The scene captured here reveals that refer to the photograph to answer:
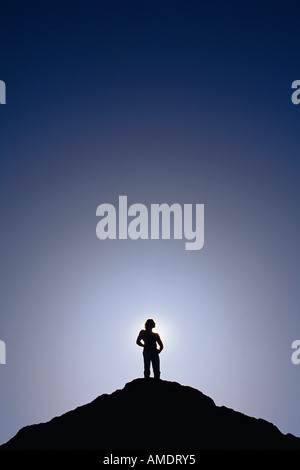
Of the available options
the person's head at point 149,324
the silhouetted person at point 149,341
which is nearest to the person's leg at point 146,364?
the silhouetted person at point 149,341

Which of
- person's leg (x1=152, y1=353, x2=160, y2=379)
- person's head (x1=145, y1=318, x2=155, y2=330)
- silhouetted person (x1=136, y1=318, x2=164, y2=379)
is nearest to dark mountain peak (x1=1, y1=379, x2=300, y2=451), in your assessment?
person's leg (x1=152, y1=353, x2=160, y2=379)

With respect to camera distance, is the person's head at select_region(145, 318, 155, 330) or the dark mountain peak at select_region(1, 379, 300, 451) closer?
the dark mountain peak at select_region(1, 379, 300, 451)

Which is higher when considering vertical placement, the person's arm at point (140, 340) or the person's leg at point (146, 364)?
the person's arm at point (140, 340)

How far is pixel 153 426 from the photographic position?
60.0 ft

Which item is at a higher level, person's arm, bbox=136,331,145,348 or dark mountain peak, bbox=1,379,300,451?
person's arm, bbox=136,331,145,348

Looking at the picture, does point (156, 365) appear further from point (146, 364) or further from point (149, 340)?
point (149, 340)

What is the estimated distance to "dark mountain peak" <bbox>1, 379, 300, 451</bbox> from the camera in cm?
1777

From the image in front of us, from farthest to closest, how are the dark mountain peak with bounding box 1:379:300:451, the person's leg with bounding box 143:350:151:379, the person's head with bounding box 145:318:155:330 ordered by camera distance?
the person's leg with bounding box 143:350:151:379, the person's head with bounding box 145:318:155:330, the dark mountain peak with bounding box 1:379:300:451

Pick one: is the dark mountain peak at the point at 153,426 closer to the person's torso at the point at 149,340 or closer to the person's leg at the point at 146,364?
the person's leg at the point at 146,364

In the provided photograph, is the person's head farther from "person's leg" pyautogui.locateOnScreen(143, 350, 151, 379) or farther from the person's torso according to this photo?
"person's leg" pyautogui.locateOnScreen(143, 350, 151, 379)

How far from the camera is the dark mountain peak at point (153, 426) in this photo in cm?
1777
